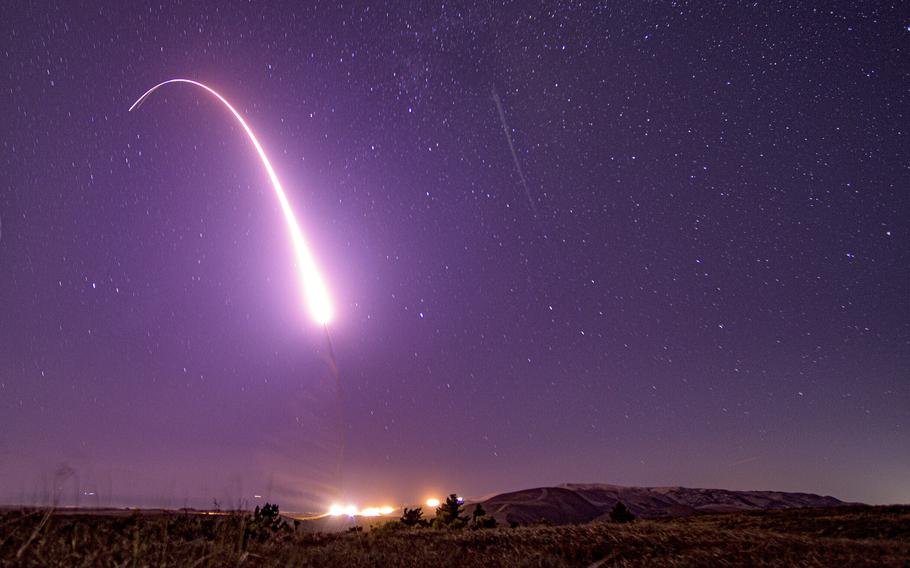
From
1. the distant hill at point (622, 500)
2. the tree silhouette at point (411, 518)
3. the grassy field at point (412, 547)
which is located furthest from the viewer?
the distant hill at point (622, 500)

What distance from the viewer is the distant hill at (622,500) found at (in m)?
82.8

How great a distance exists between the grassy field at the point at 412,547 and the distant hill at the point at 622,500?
59.3 metres

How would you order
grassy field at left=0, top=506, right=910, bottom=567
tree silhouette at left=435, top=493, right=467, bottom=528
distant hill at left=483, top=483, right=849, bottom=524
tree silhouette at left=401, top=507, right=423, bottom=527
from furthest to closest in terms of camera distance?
distant hill at left=483, top=483, right=849, bottom=524, tree silhouette at left=435, top=493, right=467, bottom=528, tree silhouette at left=401, top=507, right=423, bottom=527, grassy field at left=0, top=506, right=910, bottom=567

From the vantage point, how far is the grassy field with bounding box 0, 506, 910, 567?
335 inches

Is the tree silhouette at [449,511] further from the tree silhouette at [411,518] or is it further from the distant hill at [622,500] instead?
the distant hill at [622,500]

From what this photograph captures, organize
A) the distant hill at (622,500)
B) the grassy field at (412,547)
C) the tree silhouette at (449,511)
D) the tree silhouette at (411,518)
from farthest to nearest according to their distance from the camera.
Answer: the distant hill at (622,500)
the tree silhouette at (449,511)
the tree silhouette at (411,518)
the grassy field at (412,547)

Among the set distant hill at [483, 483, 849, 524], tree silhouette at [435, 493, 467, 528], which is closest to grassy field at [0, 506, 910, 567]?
tree silhouette at [435, 493, 467, 528]

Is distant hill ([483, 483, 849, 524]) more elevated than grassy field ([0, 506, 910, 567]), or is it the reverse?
grassy field ([0, 506, 910, 567])

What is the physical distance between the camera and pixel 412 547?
44.3 ft

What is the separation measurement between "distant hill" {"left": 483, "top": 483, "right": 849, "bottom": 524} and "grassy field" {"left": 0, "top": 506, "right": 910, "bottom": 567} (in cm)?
5932

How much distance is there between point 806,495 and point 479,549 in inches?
6011

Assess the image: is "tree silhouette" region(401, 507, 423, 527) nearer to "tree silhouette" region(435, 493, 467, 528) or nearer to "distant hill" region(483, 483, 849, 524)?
"tree silhouette" region(435, 493, 467, 528)

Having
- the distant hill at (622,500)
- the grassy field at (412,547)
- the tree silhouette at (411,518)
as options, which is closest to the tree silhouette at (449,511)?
the tree silhouette at (411,518)

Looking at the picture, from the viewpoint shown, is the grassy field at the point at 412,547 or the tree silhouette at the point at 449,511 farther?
the tree silhouette at the point at 449,511
